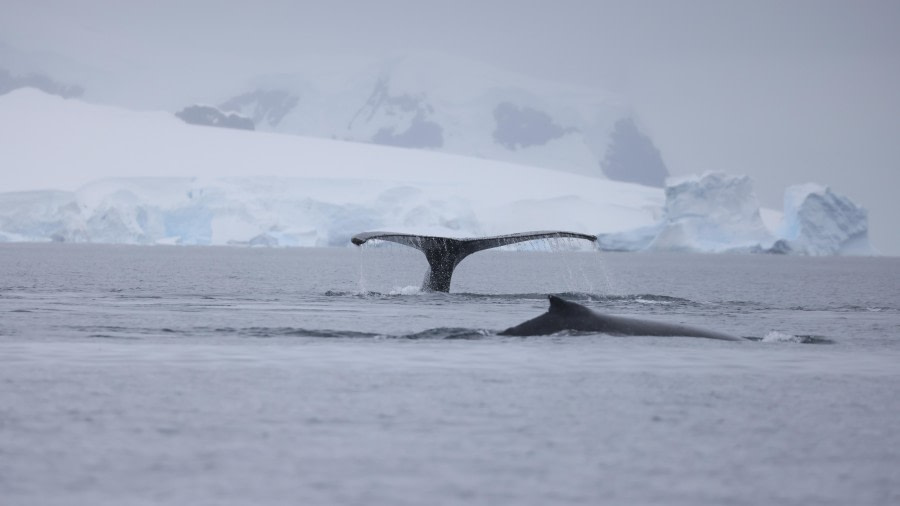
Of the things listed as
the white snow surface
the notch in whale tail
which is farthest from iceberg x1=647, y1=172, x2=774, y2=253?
the notch in whale tail

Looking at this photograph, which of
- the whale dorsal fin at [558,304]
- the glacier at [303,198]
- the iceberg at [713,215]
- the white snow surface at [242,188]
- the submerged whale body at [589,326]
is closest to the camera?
the whale dorsal fin at [558,304]

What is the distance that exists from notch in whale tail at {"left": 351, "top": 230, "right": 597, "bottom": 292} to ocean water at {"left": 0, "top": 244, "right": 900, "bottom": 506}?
14.6 feet

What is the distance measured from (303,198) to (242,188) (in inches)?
224

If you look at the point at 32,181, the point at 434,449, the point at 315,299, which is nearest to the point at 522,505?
the point at 434,449

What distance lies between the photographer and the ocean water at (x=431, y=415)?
6648mm

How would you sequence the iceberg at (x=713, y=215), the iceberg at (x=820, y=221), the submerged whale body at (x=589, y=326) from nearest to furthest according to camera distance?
the submerged whale body at (x=589, y=326) < the iceberg at (x=820, y=221) < the iceberg at (x=713, y=215)

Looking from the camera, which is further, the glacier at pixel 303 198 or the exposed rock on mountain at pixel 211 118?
the exposed rock on mountain at pixel 211 118

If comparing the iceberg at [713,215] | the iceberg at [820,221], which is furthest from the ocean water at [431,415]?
the iceberg at [713,215]

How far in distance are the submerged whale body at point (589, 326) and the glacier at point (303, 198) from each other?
70.4m

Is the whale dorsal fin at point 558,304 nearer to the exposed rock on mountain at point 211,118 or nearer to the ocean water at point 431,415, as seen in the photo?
the ocean water at point 431,415

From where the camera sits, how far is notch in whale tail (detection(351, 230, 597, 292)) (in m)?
22.8

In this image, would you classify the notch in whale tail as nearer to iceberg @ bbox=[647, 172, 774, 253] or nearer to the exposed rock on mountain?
iceberg @ bbox=[647, 172, 774, 253]

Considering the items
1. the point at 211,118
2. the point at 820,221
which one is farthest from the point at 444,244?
the point at 211,118

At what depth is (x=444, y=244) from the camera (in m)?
25.1
